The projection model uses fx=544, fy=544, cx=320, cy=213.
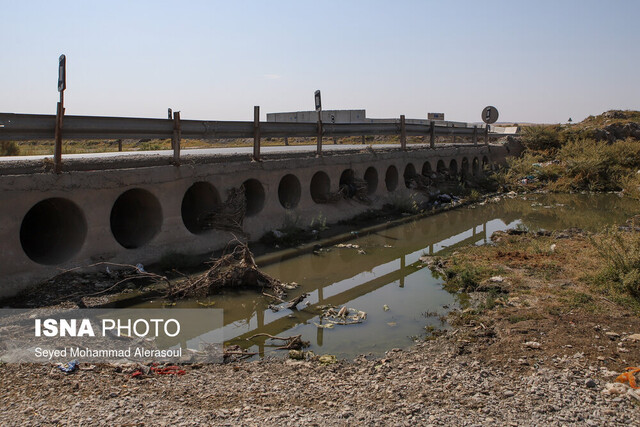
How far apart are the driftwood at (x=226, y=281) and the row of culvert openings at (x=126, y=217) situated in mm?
2008

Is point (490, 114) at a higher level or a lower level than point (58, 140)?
higher

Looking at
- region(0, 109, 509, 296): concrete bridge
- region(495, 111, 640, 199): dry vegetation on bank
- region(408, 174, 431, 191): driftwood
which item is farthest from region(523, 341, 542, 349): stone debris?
region(495, 111, 640, 199): dry vegetation on bank

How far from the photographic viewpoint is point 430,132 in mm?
21922

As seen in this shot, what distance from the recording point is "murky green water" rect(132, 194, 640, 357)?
7812mm

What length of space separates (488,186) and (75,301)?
64.2 ft

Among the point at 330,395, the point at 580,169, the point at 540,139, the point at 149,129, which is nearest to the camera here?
the point at 330,395

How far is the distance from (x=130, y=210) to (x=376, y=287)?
5.57m

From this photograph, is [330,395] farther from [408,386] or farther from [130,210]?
[130,210]

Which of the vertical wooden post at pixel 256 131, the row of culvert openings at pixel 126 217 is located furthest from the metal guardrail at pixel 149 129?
the row of culvert openings at pixel 126 217

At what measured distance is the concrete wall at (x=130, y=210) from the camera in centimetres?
878

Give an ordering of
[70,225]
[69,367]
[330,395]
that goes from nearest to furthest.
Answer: [330,395] < [69,367] < [70,225]

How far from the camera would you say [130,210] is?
464 inches

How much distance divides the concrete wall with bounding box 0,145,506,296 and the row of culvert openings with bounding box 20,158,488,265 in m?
0.02

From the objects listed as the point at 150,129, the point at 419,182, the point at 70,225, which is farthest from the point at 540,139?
the point at 70,225
